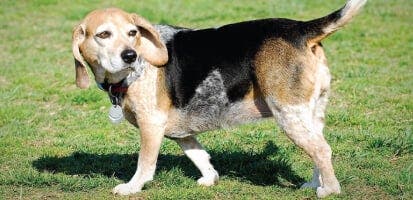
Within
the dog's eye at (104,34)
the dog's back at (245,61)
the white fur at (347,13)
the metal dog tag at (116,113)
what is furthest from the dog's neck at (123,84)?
the white fur at (347,13)

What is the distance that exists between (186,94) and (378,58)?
6.86 m

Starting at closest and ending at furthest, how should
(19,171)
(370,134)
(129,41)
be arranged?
(129,41) < (19,171) < (370,134)

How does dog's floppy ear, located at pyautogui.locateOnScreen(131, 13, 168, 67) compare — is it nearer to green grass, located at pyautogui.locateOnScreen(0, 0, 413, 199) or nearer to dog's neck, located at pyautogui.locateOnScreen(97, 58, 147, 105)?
dog's neck, located at pyautogui.locateOnScreen(97, 58, 147, 105)

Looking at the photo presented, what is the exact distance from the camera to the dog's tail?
642 centimetres

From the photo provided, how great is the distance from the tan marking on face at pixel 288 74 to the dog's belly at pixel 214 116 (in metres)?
0.28

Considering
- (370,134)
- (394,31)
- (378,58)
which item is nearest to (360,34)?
(394,31)

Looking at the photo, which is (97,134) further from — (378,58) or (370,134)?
(378,58)

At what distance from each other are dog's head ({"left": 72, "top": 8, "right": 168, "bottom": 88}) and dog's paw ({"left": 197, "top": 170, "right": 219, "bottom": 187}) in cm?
136

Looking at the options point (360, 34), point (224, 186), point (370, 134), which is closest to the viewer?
point (224, 186)

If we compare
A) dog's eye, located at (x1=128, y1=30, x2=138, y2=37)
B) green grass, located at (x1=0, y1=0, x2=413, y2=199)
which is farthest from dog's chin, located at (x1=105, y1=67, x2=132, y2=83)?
green grass, located at (x1=0, y1=0, x2=413, y2=199)

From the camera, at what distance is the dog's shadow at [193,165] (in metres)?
7.75

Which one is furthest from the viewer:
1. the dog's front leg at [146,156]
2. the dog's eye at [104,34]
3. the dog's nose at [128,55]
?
the dog's front leg at [146,156]

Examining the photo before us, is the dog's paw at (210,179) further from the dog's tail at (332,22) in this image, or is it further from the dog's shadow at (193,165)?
the dog's tail at (332,22)

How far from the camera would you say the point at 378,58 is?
1291 centimetres
